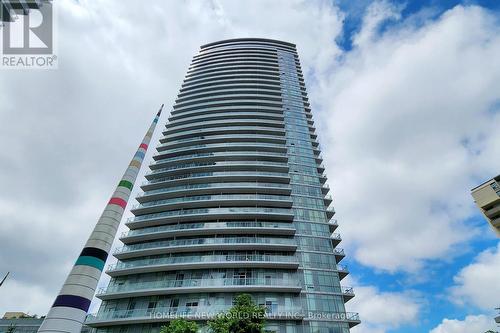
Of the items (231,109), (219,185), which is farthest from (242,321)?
(231,109)

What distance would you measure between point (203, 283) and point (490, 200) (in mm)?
56793

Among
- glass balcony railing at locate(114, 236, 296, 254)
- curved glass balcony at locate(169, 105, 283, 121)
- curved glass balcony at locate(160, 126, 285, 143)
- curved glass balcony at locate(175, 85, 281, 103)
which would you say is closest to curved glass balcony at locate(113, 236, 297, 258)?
glass balcony railing at locate(114, 236, 296, 254)

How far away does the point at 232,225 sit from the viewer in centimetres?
4425

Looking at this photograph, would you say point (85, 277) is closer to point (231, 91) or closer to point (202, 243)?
point (202, 243)

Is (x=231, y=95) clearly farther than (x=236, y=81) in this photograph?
No

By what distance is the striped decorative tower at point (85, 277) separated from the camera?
22.0 m

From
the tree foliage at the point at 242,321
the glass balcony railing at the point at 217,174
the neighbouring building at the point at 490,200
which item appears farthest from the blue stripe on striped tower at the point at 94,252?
the neighbouring building at the point at 490,200

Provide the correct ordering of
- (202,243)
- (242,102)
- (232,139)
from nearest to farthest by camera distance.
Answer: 1. (202,243)
2. (232,139)
3. (242,102)

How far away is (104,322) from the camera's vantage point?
36.1 m

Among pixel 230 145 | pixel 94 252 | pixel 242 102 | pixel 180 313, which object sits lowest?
pixel 180 313

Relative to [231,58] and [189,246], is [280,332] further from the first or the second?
[231,58]

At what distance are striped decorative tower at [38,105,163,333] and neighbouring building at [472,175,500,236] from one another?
214 feet

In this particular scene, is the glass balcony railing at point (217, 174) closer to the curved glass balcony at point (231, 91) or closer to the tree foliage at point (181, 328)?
the curved glass balcony at point (231, 91)

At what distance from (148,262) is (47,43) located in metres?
28.8
